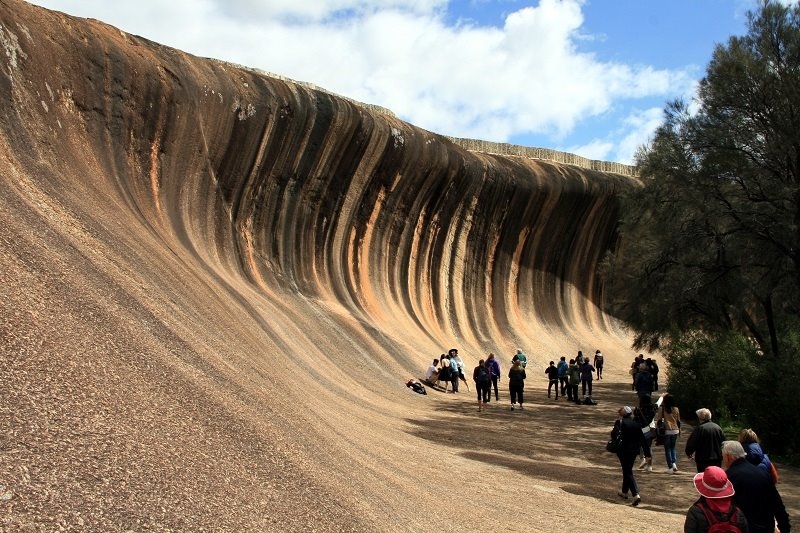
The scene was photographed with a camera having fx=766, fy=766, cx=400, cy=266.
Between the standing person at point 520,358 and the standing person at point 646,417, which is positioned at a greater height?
the standing person at point 520,358

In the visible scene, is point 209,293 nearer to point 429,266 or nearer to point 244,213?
point 244,213

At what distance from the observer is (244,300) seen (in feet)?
55.2

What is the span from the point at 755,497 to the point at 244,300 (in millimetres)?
12879

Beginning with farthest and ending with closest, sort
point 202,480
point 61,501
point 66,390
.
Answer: point 66,390 → point 202,480 → point 61,501

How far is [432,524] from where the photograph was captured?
7.32 meters

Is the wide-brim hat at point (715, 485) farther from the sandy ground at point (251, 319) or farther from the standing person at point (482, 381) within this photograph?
the standing person at point (482, 381)

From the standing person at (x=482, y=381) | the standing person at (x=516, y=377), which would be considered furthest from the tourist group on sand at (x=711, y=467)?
the standing person at (x=482, y=381)

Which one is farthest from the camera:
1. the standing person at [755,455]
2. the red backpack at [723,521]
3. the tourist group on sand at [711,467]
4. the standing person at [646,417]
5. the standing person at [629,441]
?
the standing person at [646,417]

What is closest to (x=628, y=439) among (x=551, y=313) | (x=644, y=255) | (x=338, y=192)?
(x=644, y=255)

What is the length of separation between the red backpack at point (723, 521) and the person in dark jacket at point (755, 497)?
0.85m

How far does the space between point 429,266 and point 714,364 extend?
52.3ft

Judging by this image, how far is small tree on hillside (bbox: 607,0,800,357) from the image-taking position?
1692cm

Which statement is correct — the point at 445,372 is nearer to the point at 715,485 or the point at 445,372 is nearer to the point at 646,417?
the point at 646,417

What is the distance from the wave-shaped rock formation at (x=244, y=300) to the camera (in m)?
6.04
